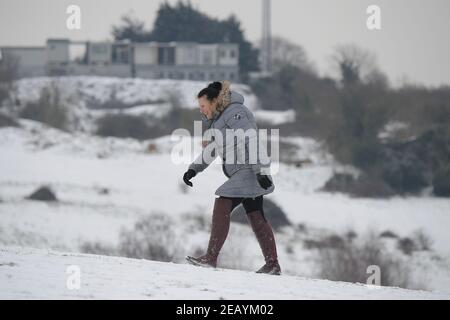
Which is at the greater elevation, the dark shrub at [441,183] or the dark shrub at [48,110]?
the dark shrub at [48,110]

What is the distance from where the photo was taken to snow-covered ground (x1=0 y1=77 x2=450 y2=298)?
22.5 metres

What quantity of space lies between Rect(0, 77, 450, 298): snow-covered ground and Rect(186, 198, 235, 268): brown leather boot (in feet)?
22.3

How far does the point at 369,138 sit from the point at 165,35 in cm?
3954

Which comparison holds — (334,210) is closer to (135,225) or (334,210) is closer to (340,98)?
(135,225)

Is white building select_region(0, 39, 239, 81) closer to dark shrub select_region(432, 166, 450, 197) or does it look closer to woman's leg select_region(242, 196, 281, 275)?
dark shrub select_region(432, 166, 450, 197)

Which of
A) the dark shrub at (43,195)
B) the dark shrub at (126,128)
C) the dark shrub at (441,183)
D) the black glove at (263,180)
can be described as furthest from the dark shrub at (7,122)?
the black glove at (263,180)

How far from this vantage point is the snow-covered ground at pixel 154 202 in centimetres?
2245

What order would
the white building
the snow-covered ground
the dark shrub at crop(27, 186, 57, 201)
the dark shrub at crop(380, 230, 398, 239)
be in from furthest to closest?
the white building → the dark shrub at crop(27, 186, 57, 201) → the dark shrub at crop(380, 230, 398, 239) → the snow-covered ground

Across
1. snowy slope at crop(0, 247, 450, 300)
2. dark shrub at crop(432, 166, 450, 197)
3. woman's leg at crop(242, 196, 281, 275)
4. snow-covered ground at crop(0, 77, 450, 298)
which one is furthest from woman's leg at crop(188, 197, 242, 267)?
dark shrub at crop(432, 166, 450, 197)

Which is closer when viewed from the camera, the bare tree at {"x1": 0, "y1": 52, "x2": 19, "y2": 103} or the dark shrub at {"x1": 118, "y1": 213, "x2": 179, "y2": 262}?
the dark shrub at {"x1": 118, "y1": 213, "x2": 179, "y2": 262}

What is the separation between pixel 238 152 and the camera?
766 cm

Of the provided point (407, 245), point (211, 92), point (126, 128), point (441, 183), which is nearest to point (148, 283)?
point (211, 92)

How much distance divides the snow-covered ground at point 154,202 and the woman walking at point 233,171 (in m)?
6.81

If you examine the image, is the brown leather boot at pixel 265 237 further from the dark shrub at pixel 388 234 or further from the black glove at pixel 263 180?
the dark shrub at pixel 388 234
